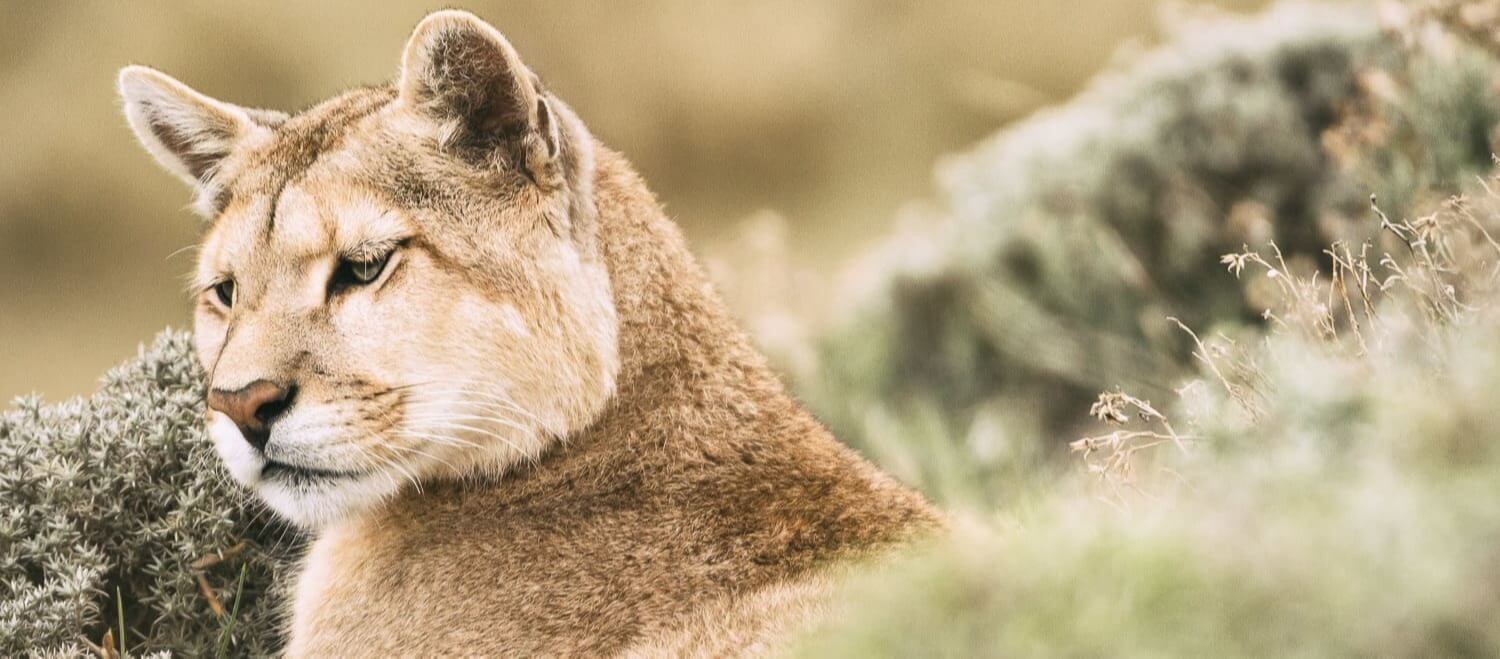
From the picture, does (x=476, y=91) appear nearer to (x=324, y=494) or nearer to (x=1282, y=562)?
(x=324, y=494)

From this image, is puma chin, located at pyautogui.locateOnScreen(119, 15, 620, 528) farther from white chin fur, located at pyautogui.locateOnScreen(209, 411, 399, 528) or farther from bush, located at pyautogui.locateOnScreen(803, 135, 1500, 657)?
bush, located at pyautogui.locateOnScreen(803, 135, 1500, 657)

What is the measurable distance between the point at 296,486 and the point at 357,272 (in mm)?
508

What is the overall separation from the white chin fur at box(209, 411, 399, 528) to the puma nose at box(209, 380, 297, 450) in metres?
0.03

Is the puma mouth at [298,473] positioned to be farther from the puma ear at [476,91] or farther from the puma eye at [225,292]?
the puma ear at [476,91]

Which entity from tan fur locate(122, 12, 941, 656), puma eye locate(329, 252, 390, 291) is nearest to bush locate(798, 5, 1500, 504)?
tan fur locate(122, 12, 941, 656)

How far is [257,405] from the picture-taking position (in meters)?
3.27

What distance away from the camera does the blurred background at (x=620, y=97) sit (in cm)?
1016

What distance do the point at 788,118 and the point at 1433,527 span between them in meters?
10.1

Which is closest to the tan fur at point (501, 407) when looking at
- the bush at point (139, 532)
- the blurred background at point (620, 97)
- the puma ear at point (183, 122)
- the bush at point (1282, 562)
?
the puma ear at point (183, 122)

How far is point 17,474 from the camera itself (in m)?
4.07

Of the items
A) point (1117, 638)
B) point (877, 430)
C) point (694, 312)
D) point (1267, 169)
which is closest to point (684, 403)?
point (694, 312)

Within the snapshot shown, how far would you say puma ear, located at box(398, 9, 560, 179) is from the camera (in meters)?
3.44

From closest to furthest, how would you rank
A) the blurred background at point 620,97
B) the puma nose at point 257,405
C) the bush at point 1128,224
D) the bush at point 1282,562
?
1. the bush at point 1282,562
2. the puma nose at point 257,405
3. the bush at point 1128,224
4. the blurred background at point 620,97

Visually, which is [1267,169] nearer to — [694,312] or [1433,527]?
[694,312]
